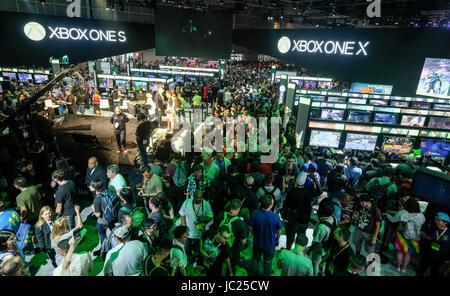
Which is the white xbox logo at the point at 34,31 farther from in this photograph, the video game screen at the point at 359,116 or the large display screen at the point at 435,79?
the large display screen at the point at 435,79

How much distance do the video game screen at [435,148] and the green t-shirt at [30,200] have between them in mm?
9928

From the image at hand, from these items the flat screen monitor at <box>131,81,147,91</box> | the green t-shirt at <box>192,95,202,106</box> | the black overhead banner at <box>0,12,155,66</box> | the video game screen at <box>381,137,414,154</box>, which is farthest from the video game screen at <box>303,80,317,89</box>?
the black overhead banner at <box>0,12,155,66</box>

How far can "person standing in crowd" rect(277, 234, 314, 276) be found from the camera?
2715 mm

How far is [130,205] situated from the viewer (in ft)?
12.4

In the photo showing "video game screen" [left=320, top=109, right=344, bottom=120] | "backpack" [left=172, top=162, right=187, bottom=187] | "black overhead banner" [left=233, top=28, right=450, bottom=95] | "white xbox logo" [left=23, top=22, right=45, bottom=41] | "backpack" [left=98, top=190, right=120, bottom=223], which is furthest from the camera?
"white xbox logo" [left=23, top=22, right=45, bottom=41]

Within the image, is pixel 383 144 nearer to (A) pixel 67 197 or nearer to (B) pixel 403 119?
(B) pixel 403 119

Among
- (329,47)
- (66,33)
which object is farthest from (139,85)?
(329,47)

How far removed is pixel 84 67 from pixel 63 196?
955 inches

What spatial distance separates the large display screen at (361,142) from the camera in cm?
779

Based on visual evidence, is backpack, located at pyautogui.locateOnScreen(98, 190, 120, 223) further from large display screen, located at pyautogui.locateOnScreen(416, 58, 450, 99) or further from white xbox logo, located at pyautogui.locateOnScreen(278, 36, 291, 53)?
large display screen, located at pyautogui.locateOnScreen(416, 58, 450, 99)

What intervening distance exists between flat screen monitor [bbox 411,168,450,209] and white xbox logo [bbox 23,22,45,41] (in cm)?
1504

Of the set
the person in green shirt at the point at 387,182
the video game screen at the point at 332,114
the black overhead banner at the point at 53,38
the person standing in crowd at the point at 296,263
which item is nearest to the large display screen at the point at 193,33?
the black overhead banner at the point at 53,38
